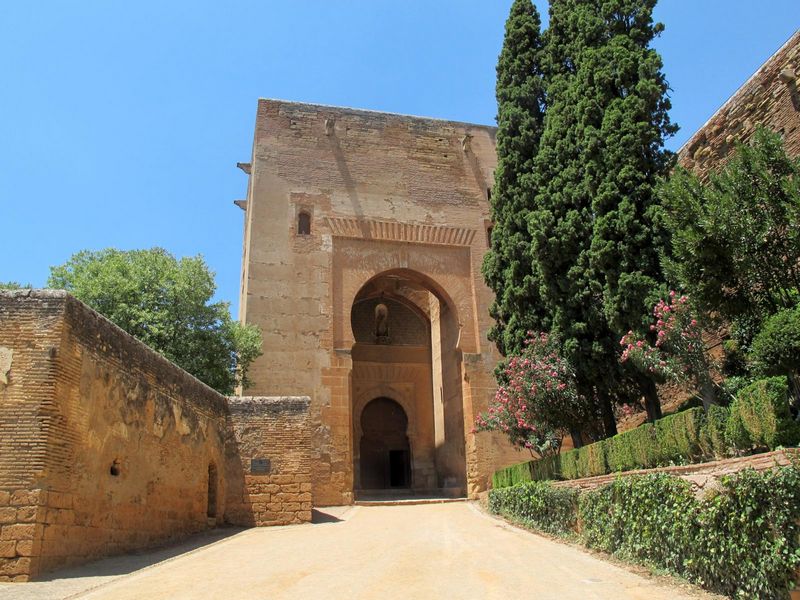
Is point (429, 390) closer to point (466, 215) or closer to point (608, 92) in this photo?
point (466, 215)

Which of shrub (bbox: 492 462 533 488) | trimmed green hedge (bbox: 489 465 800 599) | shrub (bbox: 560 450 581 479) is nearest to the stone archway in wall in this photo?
shrub (bbox: 492 462 533 488)

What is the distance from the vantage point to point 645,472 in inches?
285

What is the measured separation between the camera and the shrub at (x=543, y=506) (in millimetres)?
8969

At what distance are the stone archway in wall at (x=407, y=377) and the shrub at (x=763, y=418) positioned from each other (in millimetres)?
13460

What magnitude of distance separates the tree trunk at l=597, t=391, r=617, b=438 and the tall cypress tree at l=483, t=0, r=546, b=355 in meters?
1.82

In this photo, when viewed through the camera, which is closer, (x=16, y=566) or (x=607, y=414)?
(x=16, y=566)

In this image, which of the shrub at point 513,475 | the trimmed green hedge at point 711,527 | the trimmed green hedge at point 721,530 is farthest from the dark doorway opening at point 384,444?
the trimmed green hedge at point 721,530

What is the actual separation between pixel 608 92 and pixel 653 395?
4.88m

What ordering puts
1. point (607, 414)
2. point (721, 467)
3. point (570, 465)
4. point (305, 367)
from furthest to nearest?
1. point (305, 367)
2. point (607, 414)
3. point (570, 465)
4. point (721, 467)

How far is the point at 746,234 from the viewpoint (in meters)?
7.11

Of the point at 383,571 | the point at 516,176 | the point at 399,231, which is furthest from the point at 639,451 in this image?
the point at 399,231

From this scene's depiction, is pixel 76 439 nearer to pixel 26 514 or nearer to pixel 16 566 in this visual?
pixel 26 514

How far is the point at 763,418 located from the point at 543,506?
4767 mm

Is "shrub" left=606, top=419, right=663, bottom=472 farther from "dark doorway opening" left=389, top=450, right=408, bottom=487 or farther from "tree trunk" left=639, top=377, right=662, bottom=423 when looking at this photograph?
"dark doorway opening" left=389, top=450, right=408, bottom=487
